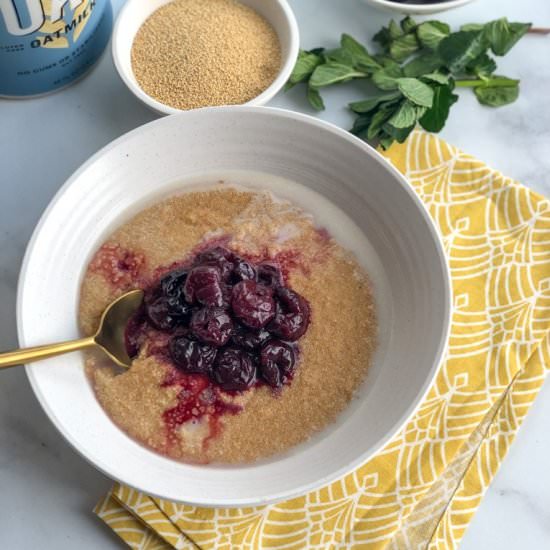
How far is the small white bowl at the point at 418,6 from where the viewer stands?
153 cm

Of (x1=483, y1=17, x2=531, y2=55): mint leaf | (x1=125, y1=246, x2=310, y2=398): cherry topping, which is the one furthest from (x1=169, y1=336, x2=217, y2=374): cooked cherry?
(x1=483, y1=17, x2=531, y2=55): mint leaf

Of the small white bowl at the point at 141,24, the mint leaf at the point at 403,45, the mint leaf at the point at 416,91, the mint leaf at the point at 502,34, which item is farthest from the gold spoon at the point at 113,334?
the mint leaf at the point at 502,34

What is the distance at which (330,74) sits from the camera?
59.4 inches

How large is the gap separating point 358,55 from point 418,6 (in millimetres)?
160

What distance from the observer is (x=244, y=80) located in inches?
57.6

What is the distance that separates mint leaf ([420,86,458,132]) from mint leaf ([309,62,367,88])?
17cm

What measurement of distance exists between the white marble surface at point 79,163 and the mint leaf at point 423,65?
0.33 feet

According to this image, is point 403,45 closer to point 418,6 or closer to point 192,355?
point 418,6

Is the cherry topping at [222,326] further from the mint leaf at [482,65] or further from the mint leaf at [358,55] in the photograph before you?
the mint leaf at [482,65]

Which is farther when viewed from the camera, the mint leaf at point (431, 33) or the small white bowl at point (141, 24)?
the mint leaf at point (431, 33)

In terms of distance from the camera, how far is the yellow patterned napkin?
1.23 m

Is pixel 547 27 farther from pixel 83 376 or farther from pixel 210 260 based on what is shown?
pixel 83 376

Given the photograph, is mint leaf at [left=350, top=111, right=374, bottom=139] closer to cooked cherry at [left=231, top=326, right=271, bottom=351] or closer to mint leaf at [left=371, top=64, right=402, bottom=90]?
mint leaf at [left=371, top=64, right=402, bottom=90]

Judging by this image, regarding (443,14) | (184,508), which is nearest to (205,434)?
(184,508)
